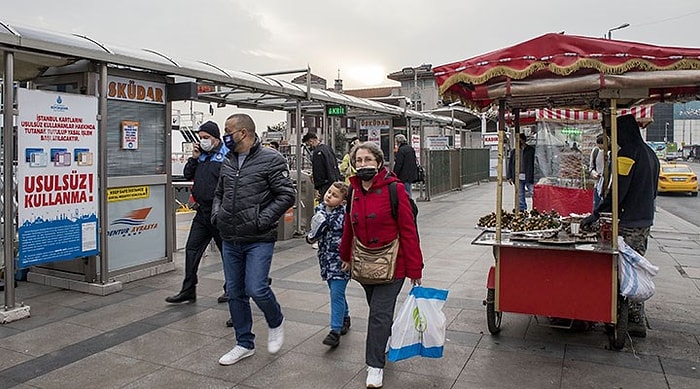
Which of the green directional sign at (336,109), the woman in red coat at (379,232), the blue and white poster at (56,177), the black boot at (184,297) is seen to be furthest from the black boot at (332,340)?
the green directional sign at (336,109)

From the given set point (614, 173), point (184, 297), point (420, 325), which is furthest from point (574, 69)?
point (184, 297)

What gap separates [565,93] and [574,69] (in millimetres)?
361

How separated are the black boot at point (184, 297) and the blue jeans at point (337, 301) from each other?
1963 millimetres

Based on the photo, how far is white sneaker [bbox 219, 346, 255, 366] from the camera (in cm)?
427

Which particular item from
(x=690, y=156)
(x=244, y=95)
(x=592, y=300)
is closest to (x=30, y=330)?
(x=592, y=300)

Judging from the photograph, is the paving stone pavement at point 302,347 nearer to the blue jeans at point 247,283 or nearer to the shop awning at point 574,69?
the blue jeans at point 247,283

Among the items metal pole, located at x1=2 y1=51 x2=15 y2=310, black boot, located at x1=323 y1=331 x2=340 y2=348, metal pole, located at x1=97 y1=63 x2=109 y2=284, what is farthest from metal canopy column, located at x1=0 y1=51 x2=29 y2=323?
black boot, located at x1=323 y1=331 x2=340 y2=348

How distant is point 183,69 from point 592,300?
5.35 metres

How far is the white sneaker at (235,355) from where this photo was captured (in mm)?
4270

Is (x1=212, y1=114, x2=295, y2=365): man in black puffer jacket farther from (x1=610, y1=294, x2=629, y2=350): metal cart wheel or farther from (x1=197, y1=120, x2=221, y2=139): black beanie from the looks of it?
(x1=610, y1=294, x2=629, y2=350): metal cart wheel

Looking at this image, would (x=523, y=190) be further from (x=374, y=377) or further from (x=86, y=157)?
(x=374, y=377)

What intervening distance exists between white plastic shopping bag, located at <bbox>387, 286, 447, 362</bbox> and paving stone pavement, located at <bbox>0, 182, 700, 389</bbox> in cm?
22

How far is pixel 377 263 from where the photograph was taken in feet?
12.6

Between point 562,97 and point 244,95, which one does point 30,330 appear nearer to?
point 562,97
